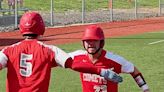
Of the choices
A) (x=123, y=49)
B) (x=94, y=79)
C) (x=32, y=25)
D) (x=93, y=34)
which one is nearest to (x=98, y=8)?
(x=123, y=49)

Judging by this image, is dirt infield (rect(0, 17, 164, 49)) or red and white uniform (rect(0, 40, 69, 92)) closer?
red and white uniform (rect(0, 40, 69, 92))

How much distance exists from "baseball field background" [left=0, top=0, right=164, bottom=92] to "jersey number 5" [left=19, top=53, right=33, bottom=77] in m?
6.25

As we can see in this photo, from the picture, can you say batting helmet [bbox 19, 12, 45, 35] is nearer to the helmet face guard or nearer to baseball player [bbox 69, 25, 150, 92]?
the helmet face guard

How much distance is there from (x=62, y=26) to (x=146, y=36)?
7801mm

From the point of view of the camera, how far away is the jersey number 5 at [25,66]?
4.72m

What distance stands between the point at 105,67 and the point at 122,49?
12.7 m

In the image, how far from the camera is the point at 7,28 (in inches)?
1085

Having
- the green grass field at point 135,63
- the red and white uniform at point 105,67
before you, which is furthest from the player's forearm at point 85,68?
the green grass field at point 135,63

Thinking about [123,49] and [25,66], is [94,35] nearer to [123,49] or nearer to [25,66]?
[25,66]

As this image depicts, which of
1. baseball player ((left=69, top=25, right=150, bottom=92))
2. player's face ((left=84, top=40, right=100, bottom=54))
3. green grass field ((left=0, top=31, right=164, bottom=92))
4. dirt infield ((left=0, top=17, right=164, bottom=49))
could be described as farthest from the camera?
dirt infield ((left=0, top=17, right=164, bottom=49))

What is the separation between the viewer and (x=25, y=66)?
4.71 meters

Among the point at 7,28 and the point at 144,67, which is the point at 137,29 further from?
the point at 144,67

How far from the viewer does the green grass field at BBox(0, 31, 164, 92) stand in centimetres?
1138

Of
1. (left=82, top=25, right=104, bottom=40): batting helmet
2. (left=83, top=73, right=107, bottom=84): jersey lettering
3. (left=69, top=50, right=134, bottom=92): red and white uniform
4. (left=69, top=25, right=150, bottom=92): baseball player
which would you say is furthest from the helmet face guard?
(left=83, top=73, right=107, bottom=84): jersey lettering
